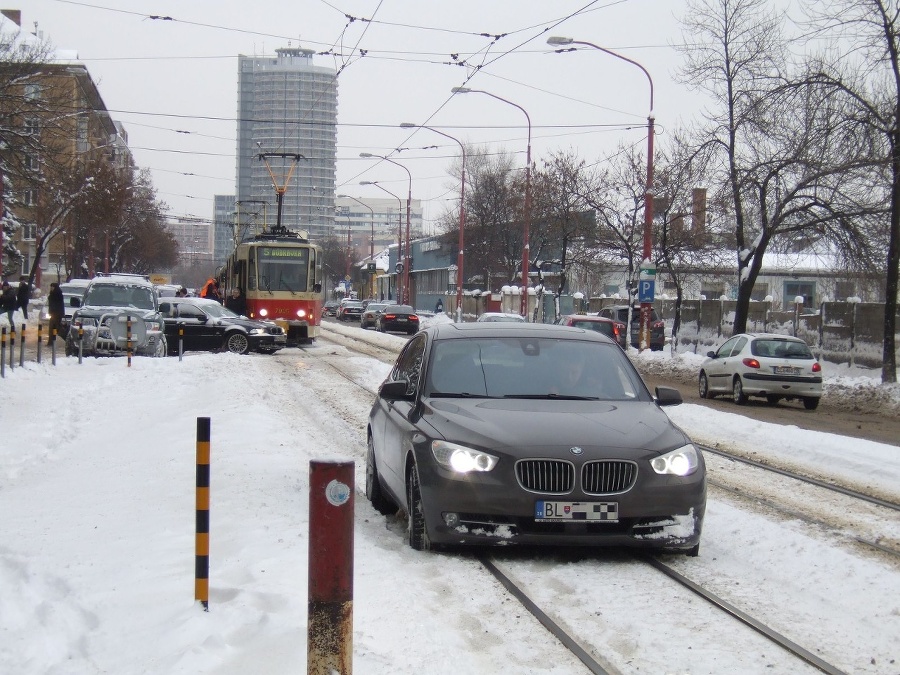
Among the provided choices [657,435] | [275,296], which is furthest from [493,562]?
[275,296]

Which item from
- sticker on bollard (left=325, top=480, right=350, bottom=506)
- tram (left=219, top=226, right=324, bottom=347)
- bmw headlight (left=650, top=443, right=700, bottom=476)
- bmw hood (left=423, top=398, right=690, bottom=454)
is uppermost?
tram (left=219, top=226, right=324, bottom=347)

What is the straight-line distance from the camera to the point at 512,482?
6.27m

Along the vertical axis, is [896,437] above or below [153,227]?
below

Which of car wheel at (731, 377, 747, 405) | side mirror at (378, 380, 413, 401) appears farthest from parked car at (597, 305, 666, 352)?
side mirror at (378, 380, 413, 401)

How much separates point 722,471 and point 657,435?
450 centimetres

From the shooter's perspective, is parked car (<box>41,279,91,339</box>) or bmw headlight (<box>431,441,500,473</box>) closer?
bmw headlight (<box>431,441,500,473</box>)

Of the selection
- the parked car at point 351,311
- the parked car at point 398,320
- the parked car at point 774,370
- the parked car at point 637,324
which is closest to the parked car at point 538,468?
the parked car at point 774,370

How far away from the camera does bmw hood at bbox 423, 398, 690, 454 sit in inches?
253

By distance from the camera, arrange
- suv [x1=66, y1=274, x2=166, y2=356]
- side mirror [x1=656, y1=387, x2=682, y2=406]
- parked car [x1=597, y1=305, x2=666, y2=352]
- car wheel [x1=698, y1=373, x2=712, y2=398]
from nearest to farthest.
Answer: side mirror [x1=656, y1=387, x2=682, y2=406] < car wheel [x1=698, y1=373, x2=712, y2=398] < suv [x1=66, y1=274, x2=166, y2=356] < parked car [x1=597, y1=305, x2=666, y2=352]

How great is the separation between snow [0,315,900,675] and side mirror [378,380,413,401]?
0.93 metres

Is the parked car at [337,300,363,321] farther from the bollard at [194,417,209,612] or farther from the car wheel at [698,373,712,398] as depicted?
the bollard at [194,417,209,612]

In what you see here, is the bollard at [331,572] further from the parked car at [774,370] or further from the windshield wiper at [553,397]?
the parked car at [774,370]

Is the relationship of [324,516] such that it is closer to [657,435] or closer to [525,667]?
[525,667]

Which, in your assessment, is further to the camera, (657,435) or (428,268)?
(428,268)
